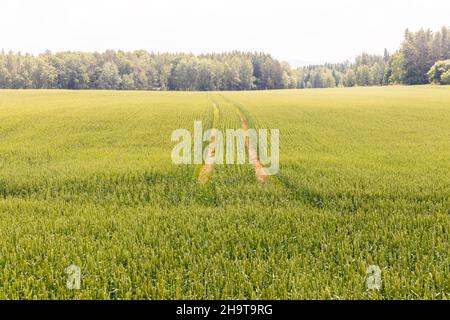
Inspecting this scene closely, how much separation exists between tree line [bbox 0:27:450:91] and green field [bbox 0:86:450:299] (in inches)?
4158

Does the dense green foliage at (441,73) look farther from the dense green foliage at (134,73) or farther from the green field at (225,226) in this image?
the green field at (225,226)

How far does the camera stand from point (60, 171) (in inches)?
556

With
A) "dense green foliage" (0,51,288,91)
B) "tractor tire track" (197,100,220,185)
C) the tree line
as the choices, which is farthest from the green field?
"dense green foliage" (0,51,288,91)

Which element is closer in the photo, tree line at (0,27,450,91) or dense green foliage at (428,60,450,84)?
dense green foliage at (428,60,450,84)

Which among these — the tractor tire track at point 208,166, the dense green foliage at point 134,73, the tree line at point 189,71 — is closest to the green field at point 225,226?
the tractor tire track at point 208,166

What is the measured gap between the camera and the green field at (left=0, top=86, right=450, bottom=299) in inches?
226

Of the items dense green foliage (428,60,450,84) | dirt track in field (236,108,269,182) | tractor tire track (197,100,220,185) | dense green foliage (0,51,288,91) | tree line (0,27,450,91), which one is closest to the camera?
tractor tire track (197,100,220,185)

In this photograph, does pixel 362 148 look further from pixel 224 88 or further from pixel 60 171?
pixel 224 88

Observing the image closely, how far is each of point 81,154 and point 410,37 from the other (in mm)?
126787

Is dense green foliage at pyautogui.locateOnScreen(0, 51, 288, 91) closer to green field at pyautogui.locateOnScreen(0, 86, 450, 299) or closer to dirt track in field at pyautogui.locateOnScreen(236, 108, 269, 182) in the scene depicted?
dirt track in field at pyautogui.locateOnScreen(236, 108, 269, 182)

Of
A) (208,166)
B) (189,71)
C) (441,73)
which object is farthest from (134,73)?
(208,166)

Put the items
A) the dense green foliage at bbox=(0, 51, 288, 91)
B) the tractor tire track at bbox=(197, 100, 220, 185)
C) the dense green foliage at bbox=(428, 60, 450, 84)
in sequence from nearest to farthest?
the tractor tire track at bbox=(197, 100, 220, 185), the dense green foliage at bbox=(428, 60, 450, 84), the dense green foliage at bbox=(0, 51, 288, 91)
